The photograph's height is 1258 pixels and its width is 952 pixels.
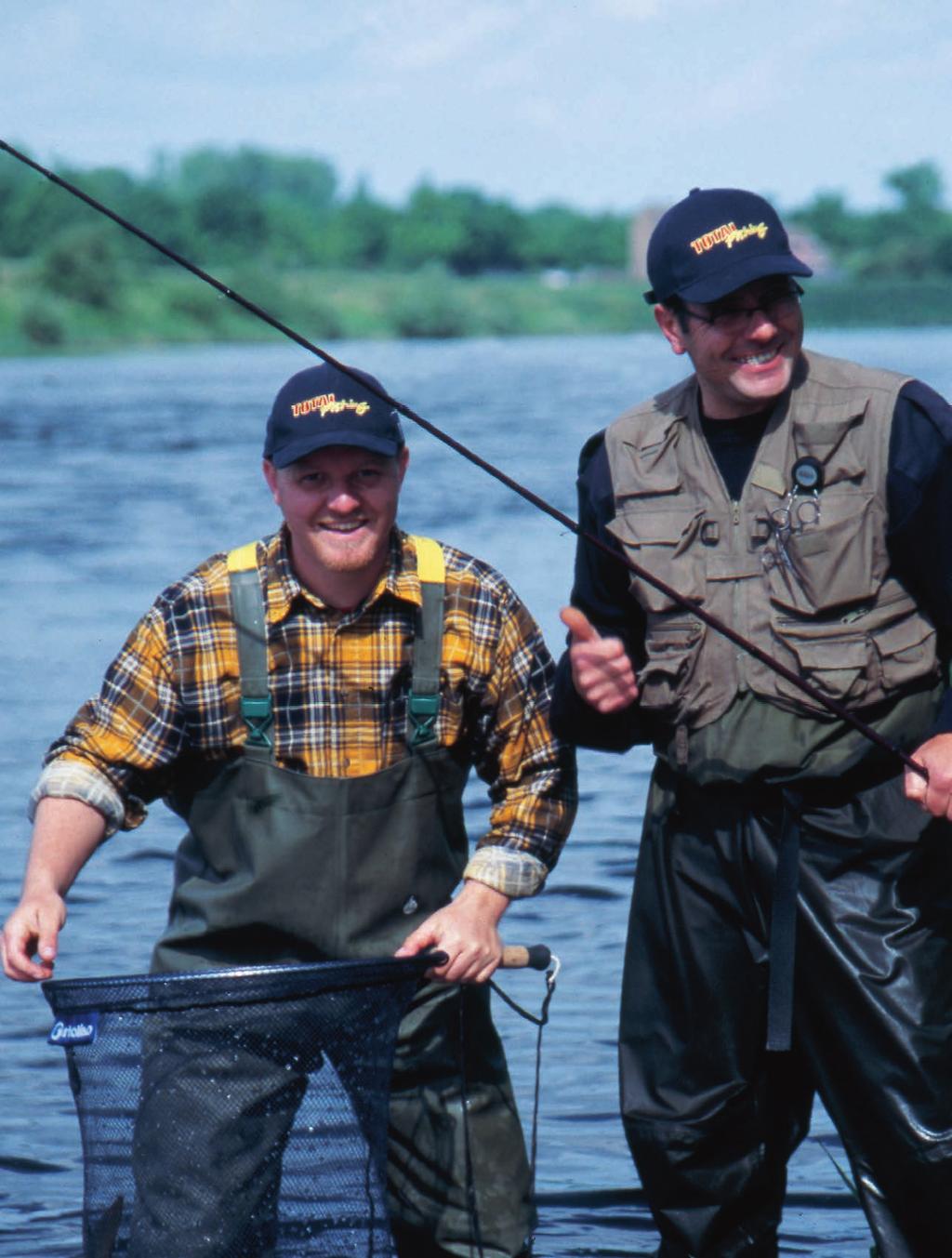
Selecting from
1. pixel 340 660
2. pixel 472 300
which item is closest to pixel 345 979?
pixel 340 660

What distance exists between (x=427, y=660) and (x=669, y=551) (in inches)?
17.3

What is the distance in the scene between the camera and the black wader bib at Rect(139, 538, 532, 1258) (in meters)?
3.64

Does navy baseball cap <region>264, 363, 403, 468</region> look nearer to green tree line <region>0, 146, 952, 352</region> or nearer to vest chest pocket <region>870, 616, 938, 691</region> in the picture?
vest chest pocket <region>870, 616, 938, 691</region>

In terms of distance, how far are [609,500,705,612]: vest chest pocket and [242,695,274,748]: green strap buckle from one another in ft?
2.11

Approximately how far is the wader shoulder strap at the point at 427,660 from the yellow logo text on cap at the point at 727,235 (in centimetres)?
65

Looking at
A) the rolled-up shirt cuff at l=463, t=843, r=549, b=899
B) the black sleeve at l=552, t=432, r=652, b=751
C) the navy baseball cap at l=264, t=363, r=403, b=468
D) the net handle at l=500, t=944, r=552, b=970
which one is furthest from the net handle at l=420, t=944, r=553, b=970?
the navy baseball cap at l=264, t=363, r=403, b=468

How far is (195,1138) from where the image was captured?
3346mm

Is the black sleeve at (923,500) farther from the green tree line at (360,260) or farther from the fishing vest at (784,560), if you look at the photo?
the green tree line at (360,260)

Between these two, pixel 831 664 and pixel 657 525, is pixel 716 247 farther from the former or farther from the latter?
pixel 831 664

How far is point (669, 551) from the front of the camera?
3.61 metres

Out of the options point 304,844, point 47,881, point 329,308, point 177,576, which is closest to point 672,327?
point 304,844

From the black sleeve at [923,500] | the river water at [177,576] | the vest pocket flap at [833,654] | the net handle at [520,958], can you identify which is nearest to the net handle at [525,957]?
the net handle at [520,958]

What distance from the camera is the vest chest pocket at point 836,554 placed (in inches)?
139

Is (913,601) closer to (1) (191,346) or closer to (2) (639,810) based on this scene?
(2) (639,810)
